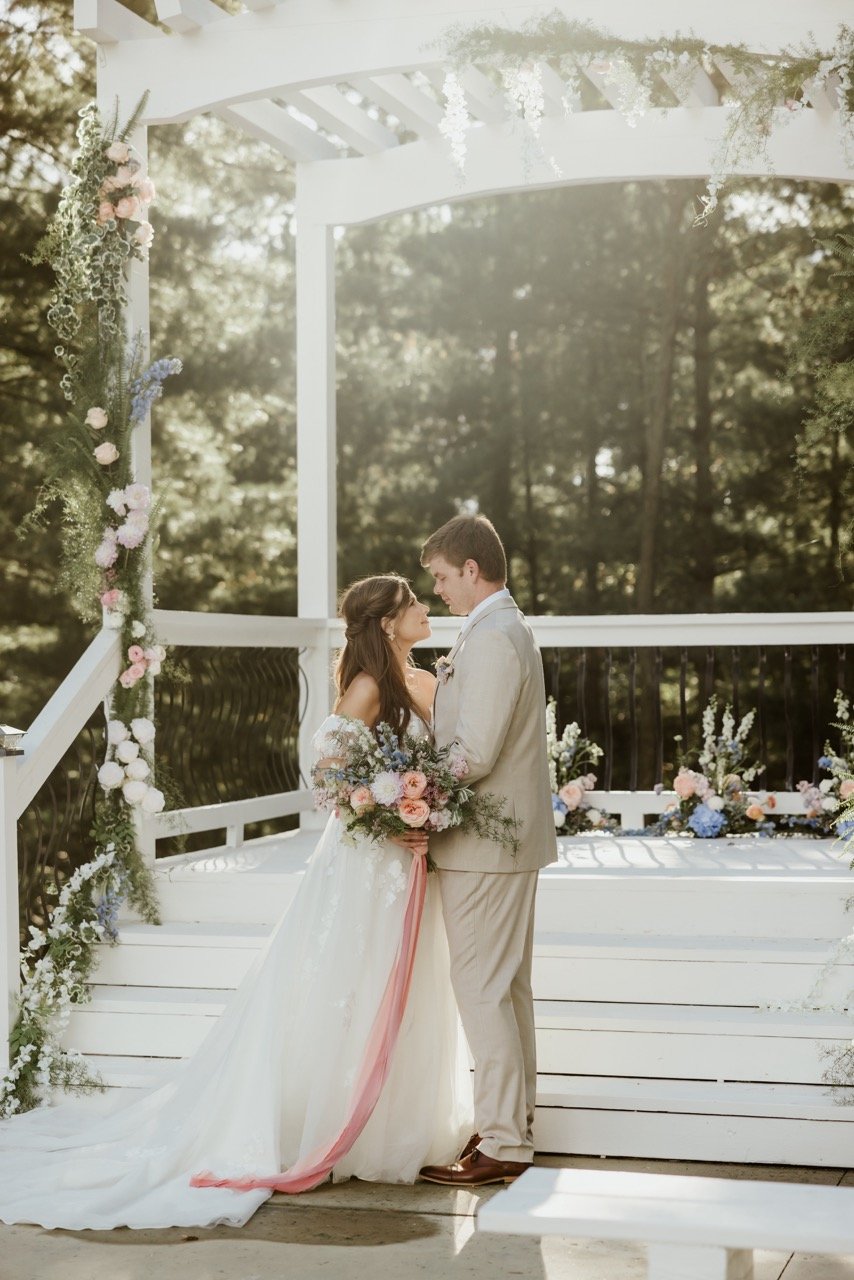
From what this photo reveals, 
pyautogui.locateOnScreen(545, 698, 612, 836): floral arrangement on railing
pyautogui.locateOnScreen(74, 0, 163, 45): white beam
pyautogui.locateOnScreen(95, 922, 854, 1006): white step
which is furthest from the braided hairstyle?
pyautogui.locateOnScreen(545, 698, 612, 836): floral arrangement on railing

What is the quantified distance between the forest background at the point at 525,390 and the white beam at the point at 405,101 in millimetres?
7106

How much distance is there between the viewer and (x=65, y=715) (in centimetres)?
609

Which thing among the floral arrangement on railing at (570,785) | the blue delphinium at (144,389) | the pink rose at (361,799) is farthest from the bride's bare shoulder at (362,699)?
the floral arrangement on railing at (570,785)

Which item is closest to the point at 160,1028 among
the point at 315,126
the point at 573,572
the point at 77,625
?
the point at 77,625

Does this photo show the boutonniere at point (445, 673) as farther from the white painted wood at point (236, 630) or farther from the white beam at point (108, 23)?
the white beam at point (108, 23)

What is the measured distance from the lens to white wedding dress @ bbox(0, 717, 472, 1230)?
15.9 feet

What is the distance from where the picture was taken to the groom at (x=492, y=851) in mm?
4855

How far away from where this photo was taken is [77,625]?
1394cm

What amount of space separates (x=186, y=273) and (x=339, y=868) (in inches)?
423

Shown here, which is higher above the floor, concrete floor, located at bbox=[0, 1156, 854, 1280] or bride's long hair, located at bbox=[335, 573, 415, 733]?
bride's long hair, located at bbox=[335, 573, 415, 733]

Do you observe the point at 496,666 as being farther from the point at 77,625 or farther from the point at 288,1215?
the point at 77,625

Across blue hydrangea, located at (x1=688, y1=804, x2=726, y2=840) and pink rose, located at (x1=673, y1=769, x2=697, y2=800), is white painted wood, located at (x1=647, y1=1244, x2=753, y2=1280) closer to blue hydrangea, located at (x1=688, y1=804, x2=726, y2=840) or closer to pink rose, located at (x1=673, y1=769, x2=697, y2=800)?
blue hydrangea, located at (x1=688, y1=804, x2=726, y2=840)

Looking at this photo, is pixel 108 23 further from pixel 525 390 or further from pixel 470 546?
pixel 525 390

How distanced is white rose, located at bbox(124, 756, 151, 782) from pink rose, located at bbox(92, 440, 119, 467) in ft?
3.81
